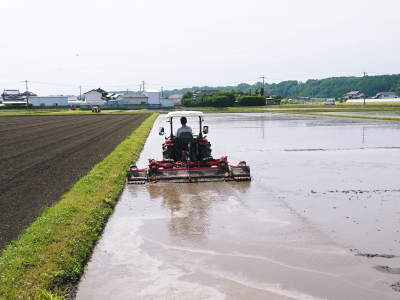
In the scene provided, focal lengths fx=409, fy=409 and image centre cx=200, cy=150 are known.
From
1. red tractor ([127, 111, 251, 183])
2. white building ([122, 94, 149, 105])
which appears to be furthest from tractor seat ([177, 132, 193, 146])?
white building ([122, 94, 149, 105])

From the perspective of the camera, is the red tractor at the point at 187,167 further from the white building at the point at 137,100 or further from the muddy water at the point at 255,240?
the white building at the point at 137,100

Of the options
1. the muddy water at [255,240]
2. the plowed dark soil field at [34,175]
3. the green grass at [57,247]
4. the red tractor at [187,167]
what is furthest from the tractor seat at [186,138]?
the green grass at [57,247]

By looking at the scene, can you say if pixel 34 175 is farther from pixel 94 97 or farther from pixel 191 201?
pixel 94 97

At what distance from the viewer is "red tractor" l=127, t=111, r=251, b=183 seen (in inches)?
568

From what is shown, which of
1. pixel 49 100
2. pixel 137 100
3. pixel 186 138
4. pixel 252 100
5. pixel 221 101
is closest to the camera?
pixel 186 138

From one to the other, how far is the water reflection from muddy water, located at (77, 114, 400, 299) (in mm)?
28

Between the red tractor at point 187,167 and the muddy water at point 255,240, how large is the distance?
19.2 inches

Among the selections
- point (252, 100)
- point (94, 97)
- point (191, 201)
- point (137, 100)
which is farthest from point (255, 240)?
point (94, 97)

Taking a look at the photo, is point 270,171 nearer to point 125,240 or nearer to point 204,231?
point 204,231

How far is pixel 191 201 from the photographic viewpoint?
1173 cm

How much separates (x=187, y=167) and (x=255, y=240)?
6989 mm

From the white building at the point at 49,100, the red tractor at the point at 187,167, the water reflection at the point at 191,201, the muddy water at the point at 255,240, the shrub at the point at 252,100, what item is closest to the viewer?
the muddy water at the point at 255,240

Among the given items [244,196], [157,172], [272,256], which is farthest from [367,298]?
[157,172]

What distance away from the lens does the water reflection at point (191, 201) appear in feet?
30.1
